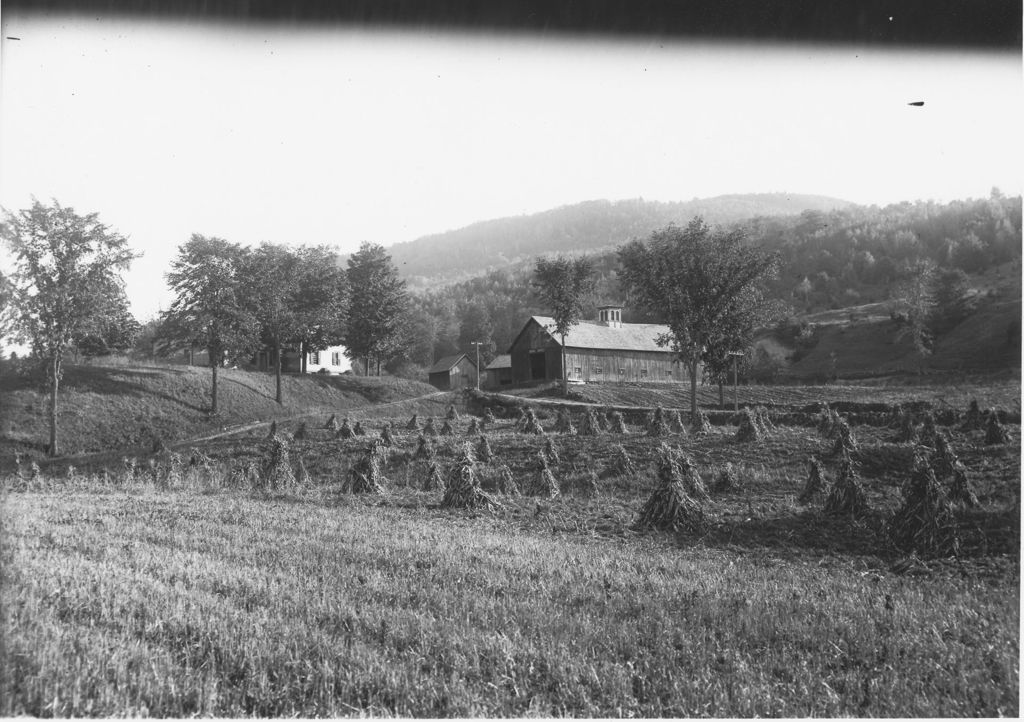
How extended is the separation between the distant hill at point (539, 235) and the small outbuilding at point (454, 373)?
152ft

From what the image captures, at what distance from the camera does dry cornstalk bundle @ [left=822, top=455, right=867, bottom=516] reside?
10805 mm

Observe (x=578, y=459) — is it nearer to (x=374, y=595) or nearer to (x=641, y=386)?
(x=374, y=595)

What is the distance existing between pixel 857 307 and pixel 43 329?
79.9 m

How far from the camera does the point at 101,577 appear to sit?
603cm

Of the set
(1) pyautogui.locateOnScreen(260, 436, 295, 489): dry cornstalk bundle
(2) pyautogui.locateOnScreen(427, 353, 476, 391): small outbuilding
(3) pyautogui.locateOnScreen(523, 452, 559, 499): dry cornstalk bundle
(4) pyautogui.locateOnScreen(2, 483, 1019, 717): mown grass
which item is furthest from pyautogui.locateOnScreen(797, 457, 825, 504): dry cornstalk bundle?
(2) pyautogui.locateOnScreen(427, 353, 476, 391): small outbuilding

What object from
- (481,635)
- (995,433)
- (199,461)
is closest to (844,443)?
(995,433)

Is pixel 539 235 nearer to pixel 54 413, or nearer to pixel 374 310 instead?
pixel 374 310

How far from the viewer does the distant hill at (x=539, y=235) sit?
11700 centimetres

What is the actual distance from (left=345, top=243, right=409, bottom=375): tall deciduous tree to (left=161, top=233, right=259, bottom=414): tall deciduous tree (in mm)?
14281

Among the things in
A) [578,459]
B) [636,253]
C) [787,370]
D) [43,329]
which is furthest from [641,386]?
[43,329]

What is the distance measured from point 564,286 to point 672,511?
43932 millimetres

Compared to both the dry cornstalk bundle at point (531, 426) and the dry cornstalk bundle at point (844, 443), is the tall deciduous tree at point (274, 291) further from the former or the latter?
the dry cornstalk bundle at point (844, 443)

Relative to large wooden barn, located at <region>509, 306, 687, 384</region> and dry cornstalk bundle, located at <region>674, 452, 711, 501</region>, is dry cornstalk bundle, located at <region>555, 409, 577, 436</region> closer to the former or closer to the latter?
dry cornstalk bundle, located at <region>674, 452, 711, 501</region>

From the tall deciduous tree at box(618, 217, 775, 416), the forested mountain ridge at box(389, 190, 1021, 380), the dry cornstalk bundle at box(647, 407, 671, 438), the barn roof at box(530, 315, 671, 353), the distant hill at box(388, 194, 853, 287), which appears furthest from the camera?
the distant hill at box(388, 194, 853, 287)
